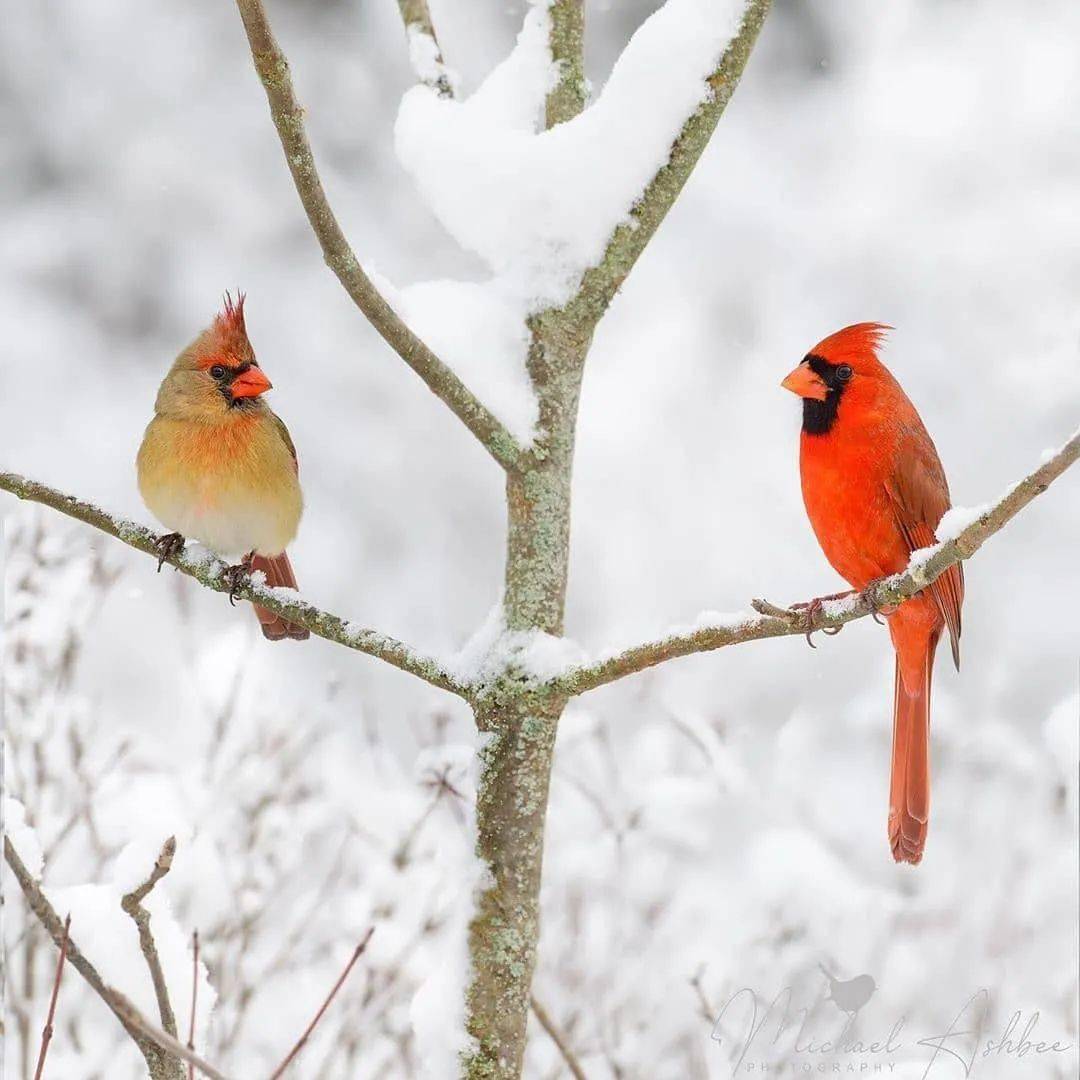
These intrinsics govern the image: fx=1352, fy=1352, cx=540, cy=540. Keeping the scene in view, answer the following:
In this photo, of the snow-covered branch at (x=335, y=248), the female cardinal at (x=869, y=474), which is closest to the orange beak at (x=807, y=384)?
the female cardinal at (x=869, y=474)

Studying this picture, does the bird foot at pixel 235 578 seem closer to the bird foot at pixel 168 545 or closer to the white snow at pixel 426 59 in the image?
the bird foot at pixel 168 545

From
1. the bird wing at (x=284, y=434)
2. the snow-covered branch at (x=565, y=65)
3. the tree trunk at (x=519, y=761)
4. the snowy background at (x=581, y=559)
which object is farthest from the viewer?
the snowy background at (x=581, y=559)

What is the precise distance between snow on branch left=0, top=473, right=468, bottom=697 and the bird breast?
0.46m

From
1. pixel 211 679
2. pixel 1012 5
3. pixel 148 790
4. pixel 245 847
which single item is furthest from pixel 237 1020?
pixel 1012 5

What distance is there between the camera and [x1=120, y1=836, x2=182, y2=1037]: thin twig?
1303 millimetres

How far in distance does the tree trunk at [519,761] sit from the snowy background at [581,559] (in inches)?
2.5

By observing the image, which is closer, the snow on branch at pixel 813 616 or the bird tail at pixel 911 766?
the snow on branch at pixel 813 616

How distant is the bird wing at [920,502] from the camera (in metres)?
2.25

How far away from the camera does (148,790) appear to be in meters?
3.05

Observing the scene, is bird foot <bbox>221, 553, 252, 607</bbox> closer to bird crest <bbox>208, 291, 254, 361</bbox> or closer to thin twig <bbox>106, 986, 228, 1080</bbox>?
bird crest <bbox>208, 291, 254, 361</bbox>

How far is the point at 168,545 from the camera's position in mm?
2014

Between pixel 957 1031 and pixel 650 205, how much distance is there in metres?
1.59

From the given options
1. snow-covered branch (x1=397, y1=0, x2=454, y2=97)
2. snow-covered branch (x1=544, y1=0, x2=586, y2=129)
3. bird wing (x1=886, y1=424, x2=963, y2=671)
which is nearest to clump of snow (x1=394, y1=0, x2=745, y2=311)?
snow-covered branch (x1=544, y1=0, x2=586, y2=129)

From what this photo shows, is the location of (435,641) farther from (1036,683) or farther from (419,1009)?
(419,1009)
